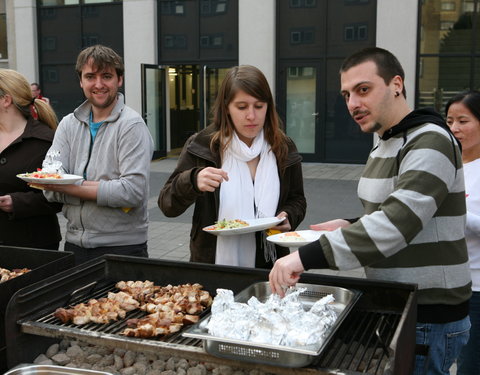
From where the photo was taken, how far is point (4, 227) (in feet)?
11.5

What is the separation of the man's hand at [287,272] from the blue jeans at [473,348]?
52.4 inches

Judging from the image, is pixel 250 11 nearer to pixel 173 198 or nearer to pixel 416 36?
pixel 416 36

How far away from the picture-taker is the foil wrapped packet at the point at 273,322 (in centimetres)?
191

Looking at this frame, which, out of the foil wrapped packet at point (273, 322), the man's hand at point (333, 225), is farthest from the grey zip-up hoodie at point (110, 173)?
the foil wrapped packet at point (273, 322)

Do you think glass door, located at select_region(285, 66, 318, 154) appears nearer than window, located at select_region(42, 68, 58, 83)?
Yes

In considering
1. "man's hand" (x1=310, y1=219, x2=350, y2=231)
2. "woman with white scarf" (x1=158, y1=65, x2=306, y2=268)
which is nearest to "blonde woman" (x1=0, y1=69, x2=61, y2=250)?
"woman with white scarf" (x1=158, y1=65, x2=306, y2=268)

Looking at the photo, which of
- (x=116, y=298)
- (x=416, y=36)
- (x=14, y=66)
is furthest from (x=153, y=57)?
(x=116, y=298)

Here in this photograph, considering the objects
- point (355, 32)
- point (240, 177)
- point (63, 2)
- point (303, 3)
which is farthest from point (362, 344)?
point (63, 2)

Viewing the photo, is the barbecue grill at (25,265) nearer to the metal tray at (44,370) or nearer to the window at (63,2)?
the metal tray at (44,370)

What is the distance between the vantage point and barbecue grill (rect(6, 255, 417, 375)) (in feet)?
6.49

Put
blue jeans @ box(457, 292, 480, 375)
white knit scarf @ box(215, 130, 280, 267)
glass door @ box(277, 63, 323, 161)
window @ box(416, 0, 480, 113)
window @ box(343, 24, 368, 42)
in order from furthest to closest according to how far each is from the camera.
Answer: glass door @ box(277, 63, 323, 161) → window @ box(343, 24, 368, 42) → window @ box(416, 0, 480, 113) → white knit scarf @ box(215, 130, 280, 267) → blue jeans @ box(457, 292, 480, 375)

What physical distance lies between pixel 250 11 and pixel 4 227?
11.3 m

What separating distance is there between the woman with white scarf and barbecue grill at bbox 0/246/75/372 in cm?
59

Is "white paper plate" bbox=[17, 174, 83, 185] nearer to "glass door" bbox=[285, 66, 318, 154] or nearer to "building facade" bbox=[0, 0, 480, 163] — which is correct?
"building facade" bbox=[0, 0, 480, 163]
